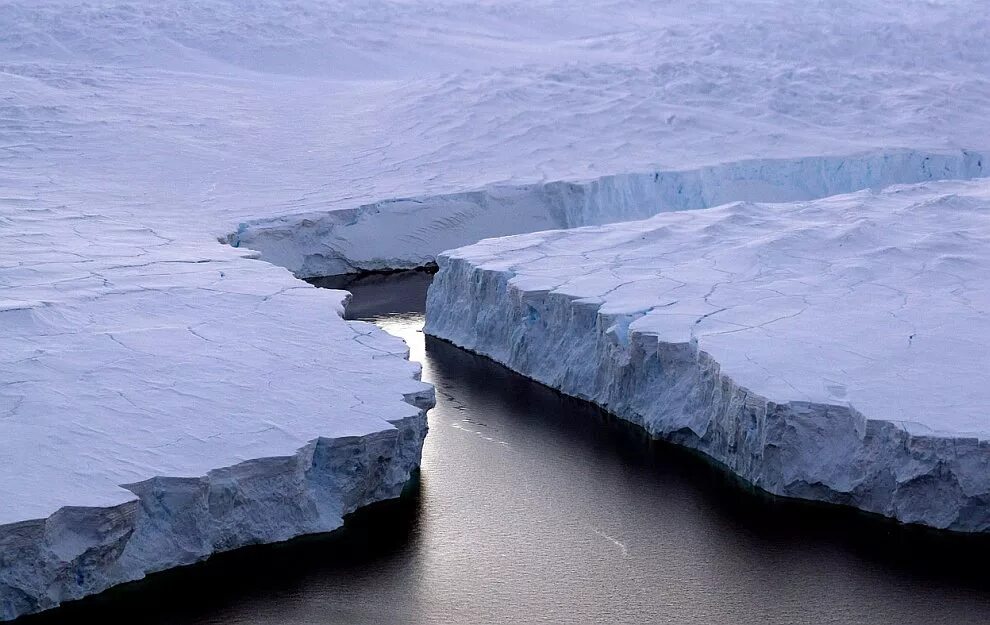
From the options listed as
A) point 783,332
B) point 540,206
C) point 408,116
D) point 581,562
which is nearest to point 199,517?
point 581,562

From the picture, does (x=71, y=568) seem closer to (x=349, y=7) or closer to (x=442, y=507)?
(x=442, y=507)

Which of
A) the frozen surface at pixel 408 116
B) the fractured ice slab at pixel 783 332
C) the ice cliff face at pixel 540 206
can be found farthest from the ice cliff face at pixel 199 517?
the frozen surface at pixel 408 116

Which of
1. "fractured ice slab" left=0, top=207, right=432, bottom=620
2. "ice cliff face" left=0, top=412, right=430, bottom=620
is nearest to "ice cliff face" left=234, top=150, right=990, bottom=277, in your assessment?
"fractured ice slab" left=0, top=207, right=432, bottom=620

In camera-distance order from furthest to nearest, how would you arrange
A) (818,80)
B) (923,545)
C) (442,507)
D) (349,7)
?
(349,7) → (818,80) → (442,507) → (923,545)

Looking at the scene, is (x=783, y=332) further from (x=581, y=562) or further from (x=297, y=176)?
(x=297, y=176)

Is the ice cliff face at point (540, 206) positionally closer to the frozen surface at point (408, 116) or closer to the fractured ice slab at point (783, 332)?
the frozen surface at point (408, 116)

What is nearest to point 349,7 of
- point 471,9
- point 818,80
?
point 471,9
